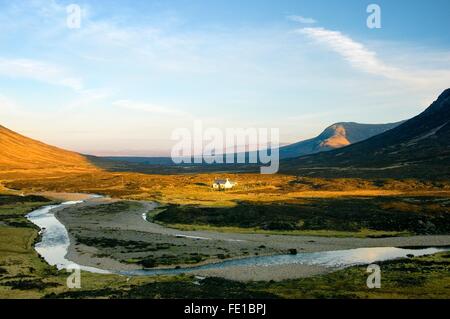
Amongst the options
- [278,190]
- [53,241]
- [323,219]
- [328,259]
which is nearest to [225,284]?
[328,259]

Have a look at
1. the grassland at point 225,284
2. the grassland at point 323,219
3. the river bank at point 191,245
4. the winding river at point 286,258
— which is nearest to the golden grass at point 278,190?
the grassland at point 323,219

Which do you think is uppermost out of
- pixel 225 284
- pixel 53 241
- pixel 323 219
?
pixel 225 284

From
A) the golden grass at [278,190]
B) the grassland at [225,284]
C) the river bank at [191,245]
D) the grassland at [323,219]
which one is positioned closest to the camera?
the grassland at [225,284]

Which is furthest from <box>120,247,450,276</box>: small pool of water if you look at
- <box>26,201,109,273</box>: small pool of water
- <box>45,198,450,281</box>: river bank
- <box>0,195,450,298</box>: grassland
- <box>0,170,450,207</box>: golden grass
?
<box>0,170,450,207</box>: golden grass

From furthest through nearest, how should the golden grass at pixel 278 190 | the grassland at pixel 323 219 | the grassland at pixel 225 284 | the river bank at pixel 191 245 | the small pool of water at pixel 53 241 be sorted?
the golden grass at pixel 278 190 → the grassland at pixel 323 219 → the small pool of water at pixel 53 241 → the river bank at pixel 191 245 → the grassland at pixel 225 284

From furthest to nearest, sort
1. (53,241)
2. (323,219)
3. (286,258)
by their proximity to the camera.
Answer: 1. (323,219)
2. (53,241)
3. (286,258)

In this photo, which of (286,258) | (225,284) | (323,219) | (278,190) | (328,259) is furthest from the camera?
(278,190)

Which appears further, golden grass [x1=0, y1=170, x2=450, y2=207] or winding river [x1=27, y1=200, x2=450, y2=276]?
golden grass [x1=0, y1=170, x2=450, y2=207]

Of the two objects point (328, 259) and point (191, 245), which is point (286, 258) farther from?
point (191, 245)

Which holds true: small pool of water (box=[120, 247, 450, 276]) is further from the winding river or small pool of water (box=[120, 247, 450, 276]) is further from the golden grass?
the golden grass

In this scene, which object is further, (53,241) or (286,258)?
(53,241)

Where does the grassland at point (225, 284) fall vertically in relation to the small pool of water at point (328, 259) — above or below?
above

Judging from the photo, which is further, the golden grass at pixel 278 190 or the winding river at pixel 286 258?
the golden grass at pixel 278 190

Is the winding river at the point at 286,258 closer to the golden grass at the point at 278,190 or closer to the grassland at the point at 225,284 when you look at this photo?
the grassland at the point at 225,284
